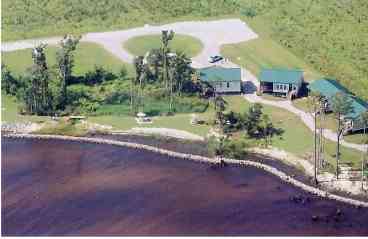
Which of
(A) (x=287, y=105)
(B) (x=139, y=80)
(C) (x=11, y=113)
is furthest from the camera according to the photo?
(B) (x=139, y=80)

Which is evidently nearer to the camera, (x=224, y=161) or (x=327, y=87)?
(x=224, y=161)

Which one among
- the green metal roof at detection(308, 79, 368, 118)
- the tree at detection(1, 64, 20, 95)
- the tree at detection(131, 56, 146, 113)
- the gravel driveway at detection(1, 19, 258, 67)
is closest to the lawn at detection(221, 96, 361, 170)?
the green metal roof at detection(308, 79, 368, 118)

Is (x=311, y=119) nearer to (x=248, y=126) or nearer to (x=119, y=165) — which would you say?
(x=248, y=126)

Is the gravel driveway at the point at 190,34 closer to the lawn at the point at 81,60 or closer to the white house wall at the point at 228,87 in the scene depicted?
the lawn at the point at 81,60

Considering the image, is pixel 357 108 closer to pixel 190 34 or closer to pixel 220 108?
pixel 220 108

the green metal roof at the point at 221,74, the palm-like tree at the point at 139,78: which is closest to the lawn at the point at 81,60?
the palm-like tree at the point at 139,78

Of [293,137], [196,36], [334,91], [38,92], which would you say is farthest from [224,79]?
[38,92]
